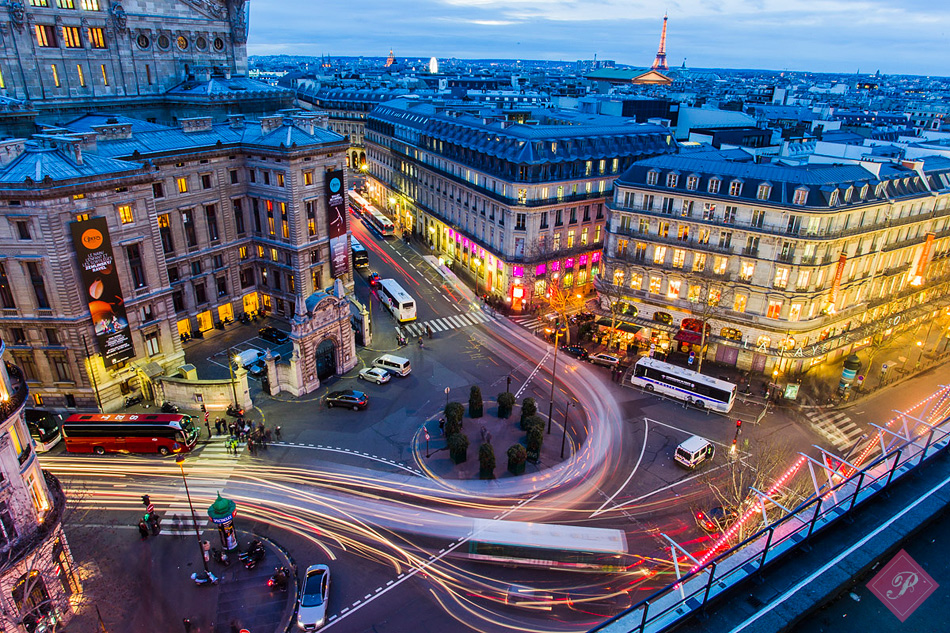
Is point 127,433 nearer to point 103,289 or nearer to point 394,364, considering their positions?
point 103,289

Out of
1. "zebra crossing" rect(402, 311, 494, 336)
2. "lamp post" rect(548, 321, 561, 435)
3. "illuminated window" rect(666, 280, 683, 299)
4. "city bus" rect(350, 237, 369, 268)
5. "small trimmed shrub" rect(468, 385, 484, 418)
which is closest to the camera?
"lamp post" rect(548, 321, 561, 435)

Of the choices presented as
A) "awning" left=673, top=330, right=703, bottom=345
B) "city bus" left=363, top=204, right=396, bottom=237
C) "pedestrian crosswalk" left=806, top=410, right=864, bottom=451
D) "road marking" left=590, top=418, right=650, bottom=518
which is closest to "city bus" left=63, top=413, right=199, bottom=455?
"road marking" left=590, top=418, right=650, bottom=518

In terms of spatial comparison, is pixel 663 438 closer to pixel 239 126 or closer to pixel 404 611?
pixel 404 611

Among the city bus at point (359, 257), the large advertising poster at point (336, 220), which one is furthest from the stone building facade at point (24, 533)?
the city bus at point (359, 257)

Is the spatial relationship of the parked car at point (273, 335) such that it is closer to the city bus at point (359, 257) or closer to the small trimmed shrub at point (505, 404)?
the city bus at point (359, 257)

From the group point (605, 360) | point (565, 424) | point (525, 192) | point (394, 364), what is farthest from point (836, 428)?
point (394, 364)

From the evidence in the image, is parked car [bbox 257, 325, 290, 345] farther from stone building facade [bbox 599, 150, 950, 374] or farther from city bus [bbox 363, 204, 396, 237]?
city bus [bbox 363, 204, 396, 237]
